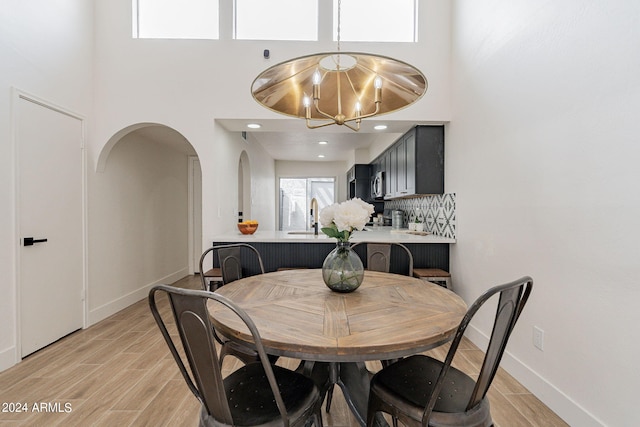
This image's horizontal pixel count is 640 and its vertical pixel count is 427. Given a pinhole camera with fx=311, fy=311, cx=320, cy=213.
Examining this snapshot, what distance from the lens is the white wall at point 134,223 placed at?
335 cm

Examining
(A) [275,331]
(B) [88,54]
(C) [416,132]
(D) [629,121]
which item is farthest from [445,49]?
(B) [88,54]

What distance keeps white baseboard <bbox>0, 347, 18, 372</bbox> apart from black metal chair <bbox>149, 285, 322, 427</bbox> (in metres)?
2.15

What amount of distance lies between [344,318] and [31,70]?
317 cm

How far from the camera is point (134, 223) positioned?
4023 millimetres

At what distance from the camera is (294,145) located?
20.6 ft

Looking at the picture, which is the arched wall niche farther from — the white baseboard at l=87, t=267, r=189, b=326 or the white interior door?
the white interior door

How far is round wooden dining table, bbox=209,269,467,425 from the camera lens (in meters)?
1.03

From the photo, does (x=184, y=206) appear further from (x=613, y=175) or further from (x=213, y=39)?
(x=613, y=175)

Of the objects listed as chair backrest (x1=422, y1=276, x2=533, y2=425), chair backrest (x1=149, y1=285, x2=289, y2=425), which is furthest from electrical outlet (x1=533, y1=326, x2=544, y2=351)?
chair backrest (x1=149, y1=285, x2=289, y2=425)

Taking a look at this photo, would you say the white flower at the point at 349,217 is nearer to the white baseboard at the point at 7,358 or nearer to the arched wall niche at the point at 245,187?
the white baseboard at the point at 7,358

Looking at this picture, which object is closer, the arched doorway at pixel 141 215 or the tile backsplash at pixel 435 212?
the tile backsplash at pixel 435 212

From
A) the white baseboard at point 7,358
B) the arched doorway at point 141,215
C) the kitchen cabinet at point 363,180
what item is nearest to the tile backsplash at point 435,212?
the kitchen cabinet at point 363,180

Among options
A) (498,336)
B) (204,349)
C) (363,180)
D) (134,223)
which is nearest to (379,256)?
(498,336)

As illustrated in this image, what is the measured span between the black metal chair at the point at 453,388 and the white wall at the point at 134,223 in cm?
331
